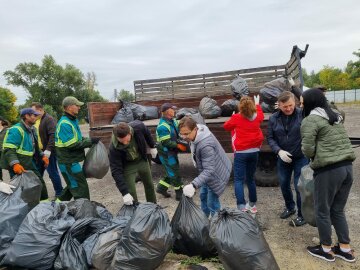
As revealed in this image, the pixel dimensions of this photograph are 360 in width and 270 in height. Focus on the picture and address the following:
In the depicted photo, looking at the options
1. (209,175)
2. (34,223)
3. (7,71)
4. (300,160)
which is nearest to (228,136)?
(300,160)

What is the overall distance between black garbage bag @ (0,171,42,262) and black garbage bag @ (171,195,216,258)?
145 cm

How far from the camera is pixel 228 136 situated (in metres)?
4.30

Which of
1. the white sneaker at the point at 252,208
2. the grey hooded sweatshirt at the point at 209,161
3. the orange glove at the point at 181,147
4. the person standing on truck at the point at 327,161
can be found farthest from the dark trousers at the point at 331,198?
the orange glove at the point at 181,147

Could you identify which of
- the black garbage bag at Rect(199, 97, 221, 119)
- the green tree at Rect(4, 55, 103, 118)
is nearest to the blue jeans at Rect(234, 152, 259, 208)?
the black garbage bag at Rect(199, 97, 221, 119)

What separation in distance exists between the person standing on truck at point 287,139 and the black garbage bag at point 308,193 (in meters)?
0.29

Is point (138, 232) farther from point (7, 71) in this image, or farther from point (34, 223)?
point (7, 71)

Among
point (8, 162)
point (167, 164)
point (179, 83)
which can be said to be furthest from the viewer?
point (179, 83)

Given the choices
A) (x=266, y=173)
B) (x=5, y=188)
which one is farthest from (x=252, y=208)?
(x=5, y=188)

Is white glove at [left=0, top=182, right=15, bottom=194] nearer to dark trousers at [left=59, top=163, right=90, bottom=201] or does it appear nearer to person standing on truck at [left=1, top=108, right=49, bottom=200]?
person standing on truck at [left=1, top=108, right=49, bottom=200]

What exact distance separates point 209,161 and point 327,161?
3.03ft

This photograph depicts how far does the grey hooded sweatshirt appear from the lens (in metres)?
2.66

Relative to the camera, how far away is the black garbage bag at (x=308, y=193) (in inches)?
105

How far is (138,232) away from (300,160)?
1.77m

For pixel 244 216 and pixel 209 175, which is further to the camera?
pixel 209 175
